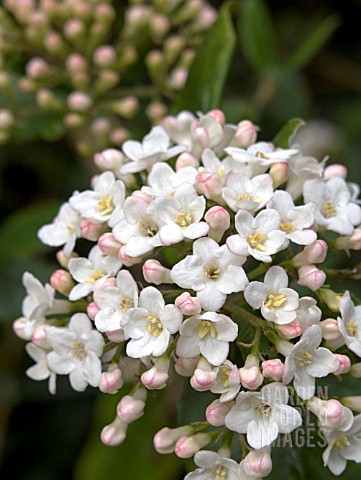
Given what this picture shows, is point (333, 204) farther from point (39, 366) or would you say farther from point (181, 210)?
point (39, 366)

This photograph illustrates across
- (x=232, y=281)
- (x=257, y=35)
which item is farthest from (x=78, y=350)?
(x=257, y=35)

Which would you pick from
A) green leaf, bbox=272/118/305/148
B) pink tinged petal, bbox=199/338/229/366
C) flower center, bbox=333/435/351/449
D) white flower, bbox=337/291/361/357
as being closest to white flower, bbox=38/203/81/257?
pink tinged petal, bbox=199/338/229/366

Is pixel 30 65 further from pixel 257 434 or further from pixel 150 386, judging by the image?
pixel 257 434

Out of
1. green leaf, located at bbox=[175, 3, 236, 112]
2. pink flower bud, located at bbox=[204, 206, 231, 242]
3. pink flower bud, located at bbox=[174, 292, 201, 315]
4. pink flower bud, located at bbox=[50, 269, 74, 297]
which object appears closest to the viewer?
pink flower bud, located at bbox=[174, 292, 201, 315]

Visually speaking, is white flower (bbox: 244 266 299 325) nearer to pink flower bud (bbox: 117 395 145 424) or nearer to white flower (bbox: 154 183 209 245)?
white flower (bbox: 154 183 209 245)

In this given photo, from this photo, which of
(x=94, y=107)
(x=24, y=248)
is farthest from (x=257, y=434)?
(x=94, y=107)

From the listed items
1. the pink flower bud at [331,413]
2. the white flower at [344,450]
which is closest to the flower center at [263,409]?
the pink flower bud at [331,413]

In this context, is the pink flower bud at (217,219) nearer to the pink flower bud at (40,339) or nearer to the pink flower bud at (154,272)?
the pink flower bud at (154,272)
